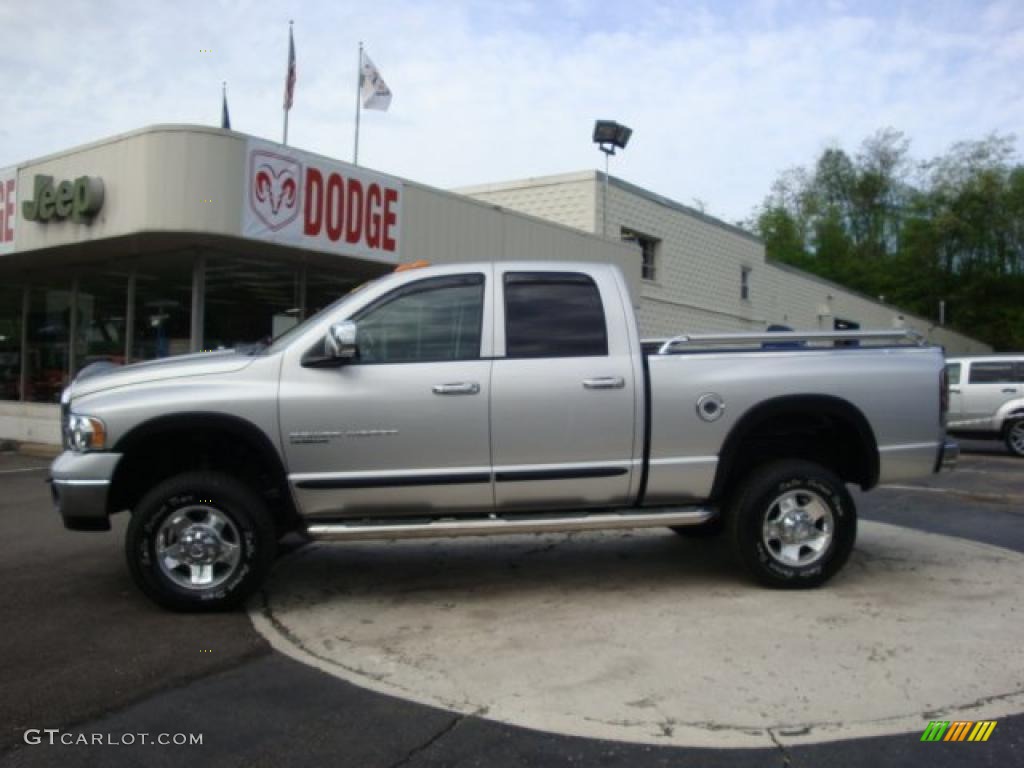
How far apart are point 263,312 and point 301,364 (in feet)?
38.4

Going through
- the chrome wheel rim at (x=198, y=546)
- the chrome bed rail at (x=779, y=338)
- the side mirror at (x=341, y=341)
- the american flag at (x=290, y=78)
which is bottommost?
the chrome wheel rim at (x=198, y=546)

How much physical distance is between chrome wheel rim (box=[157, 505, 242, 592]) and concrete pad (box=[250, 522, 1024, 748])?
360 mm

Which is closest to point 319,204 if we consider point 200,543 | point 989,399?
point 200,543

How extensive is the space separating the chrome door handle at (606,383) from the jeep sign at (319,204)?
29.2 feet

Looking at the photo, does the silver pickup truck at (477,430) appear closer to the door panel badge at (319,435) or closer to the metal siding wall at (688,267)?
the door panel badge at (319,435)

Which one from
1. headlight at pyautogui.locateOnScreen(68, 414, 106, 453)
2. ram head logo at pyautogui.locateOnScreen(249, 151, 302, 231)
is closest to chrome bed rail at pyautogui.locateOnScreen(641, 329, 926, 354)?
headlight at pyautogui.locateOnScreen(68, 414, 106, 453)

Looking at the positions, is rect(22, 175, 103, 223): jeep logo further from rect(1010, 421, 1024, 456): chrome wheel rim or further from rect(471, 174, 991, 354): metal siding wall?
rect(1010, 421, 1024, 456): chrome wheel rim

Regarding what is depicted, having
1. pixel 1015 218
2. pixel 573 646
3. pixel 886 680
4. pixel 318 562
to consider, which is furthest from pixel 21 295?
pixel 1015 218

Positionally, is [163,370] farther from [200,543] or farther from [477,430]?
[477,430]

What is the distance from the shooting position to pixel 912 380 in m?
5.53

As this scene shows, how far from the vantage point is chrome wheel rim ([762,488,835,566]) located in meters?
5.41

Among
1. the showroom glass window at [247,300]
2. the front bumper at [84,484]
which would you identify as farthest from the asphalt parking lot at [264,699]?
the showroom glass window at [247,300]

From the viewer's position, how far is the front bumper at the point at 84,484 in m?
4.96

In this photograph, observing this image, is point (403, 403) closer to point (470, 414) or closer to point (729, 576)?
point (470, 414)
